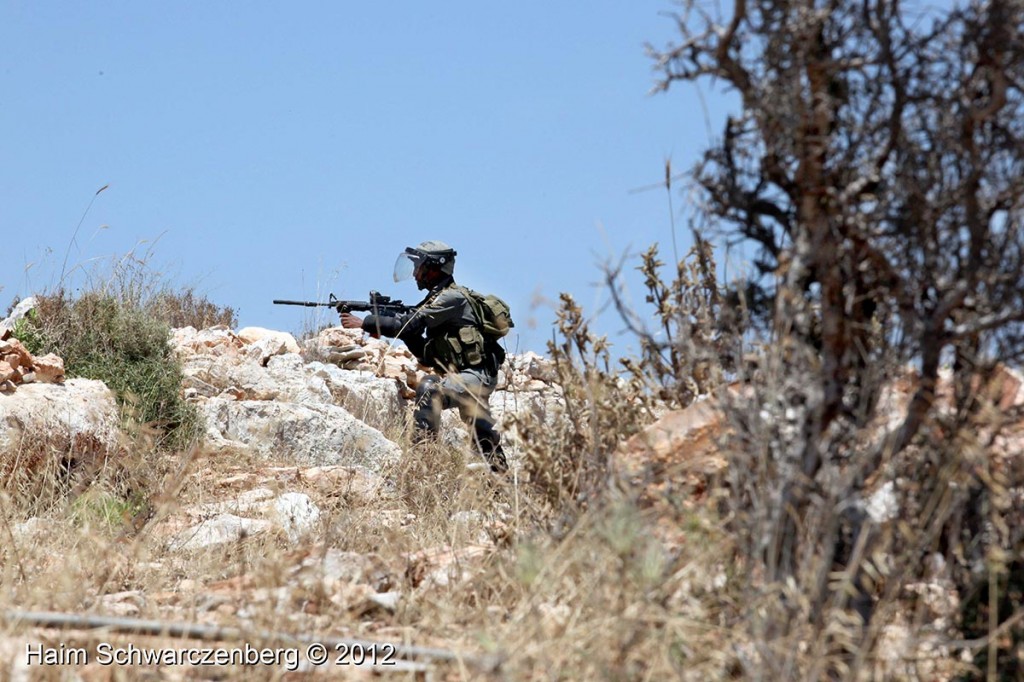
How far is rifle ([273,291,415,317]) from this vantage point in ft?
33.3

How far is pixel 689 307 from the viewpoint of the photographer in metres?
4.68

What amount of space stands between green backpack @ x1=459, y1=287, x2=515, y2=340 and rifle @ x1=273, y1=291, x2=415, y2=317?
70 centimetres

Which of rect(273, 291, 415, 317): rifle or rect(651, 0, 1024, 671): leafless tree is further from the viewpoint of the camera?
rect(273, 291, 415, 317): rifle

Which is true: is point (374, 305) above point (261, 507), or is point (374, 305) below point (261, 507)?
above

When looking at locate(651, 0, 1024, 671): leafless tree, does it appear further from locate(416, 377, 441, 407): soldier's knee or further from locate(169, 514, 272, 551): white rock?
locate(416, 377, 441, 407): soldier's knee

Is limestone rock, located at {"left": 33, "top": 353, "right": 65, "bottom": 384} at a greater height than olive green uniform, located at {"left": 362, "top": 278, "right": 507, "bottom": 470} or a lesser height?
lesser

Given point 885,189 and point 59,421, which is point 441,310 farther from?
point 885,189

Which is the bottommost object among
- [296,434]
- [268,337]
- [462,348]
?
[296,434]

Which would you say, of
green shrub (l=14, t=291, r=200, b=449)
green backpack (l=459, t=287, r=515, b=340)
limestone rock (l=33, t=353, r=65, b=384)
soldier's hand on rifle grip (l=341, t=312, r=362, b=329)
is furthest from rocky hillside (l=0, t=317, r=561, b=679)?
Answer: green backpack (l=459, t=287, r=515, b=340)

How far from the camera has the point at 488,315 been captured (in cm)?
957

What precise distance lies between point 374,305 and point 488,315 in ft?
3.56

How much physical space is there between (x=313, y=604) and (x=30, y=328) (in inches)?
244

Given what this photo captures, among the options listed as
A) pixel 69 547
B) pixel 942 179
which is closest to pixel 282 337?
pixel 69 547

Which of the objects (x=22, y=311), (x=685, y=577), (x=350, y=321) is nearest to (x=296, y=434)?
(x=350, y=321)
